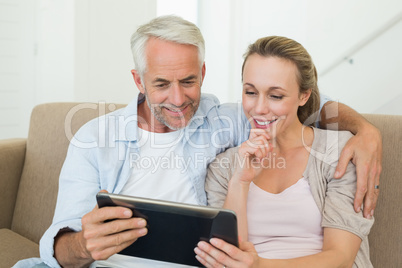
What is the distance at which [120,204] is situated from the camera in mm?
1126

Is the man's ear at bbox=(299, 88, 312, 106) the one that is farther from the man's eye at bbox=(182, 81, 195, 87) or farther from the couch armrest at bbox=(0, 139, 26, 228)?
the couch armrest at bbox=(0, 139, 26, 228)

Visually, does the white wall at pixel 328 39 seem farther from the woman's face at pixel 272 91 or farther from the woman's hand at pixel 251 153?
the woman's hand at pixel 251 153

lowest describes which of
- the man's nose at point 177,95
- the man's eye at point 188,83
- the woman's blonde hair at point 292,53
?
the man's nose at point 177,95

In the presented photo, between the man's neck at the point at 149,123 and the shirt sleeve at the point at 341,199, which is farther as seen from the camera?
the man's neck at the point at 149,123

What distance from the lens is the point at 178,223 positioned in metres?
1.12

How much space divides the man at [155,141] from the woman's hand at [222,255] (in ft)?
1.12

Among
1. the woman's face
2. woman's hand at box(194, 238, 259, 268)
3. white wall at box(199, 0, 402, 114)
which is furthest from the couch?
white wall at box(199, 0, 402, 114)

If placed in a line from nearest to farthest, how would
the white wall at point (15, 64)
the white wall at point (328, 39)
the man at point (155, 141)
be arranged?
the man at point (155, 141), the white wall at point (15, 64), the white wall at point (328, 39)

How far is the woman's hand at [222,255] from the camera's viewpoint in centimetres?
112

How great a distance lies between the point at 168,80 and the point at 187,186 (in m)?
0.37

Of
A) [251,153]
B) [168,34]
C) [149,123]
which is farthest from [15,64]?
[251,153]

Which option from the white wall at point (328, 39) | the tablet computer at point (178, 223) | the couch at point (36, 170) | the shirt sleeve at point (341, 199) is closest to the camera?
the tablet computer at point (178, 223)

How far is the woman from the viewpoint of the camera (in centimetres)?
138

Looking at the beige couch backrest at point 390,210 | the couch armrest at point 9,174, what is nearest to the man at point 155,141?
the beige couch backrest at point 390,210
